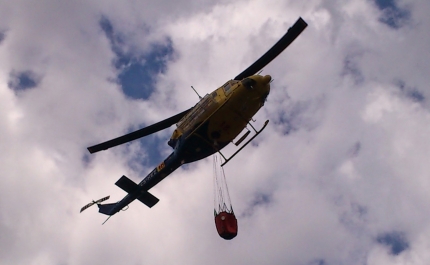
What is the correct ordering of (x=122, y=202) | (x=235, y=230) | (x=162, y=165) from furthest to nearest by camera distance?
(x=122, y=202) < (x=162, y=165) < (x=235, y=230)

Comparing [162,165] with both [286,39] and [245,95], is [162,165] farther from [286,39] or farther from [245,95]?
[286,39]

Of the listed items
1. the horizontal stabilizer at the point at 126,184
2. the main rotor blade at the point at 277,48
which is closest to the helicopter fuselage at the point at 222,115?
the main rotor blade at the point at 277,48

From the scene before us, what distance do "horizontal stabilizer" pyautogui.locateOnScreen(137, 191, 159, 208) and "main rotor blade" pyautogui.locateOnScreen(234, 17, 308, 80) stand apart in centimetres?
793

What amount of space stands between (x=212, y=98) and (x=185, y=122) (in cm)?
183

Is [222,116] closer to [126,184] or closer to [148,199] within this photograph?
[126,184]

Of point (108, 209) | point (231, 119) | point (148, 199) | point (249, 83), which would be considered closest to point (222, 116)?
point (231, 119)

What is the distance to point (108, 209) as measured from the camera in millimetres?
21438

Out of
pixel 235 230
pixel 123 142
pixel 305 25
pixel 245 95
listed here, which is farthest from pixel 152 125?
pixel 305 25

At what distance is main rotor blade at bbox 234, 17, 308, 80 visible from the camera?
15217 mm

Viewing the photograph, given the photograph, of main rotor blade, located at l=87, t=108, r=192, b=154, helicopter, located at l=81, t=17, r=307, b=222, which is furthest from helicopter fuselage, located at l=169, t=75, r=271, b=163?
main rotor blade, located at l=87, t=108, r=192, b=154

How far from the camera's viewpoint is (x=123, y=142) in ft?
65.2

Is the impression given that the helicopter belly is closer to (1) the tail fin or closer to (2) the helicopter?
(2) the helicopter

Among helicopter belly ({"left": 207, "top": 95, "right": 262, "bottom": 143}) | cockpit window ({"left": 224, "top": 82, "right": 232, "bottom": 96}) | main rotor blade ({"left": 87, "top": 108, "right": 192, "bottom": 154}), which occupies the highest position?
main rotor blade ({"left": 87, "top": 108, "right": 192, "bottom": 154})

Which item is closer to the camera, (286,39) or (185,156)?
(286,39)
